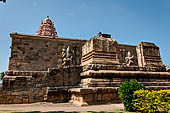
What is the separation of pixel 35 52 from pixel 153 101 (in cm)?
1452

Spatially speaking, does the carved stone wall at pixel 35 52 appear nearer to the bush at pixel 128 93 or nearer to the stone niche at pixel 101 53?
the stone niche at pixel 101 53

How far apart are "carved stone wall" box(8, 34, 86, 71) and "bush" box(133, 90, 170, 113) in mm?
13412

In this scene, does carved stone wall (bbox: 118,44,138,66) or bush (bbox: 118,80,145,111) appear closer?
bush (bbox: 118,80,145,111)

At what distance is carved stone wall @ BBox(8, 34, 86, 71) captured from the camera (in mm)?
15031

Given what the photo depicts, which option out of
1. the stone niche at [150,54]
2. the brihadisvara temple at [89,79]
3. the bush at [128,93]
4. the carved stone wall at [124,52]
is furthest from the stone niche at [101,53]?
the carved stone wall at [124,52]

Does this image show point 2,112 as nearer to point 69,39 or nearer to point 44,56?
point 44,56

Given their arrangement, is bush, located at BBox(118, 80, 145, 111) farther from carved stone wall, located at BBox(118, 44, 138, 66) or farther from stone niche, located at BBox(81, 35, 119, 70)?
carved stone wall, located at BBox(118, 44, 138, 66)

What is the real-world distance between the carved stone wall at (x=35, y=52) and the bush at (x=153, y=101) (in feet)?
44.0

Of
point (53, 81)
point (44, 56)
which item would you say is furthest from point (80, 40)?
point (53, 81)

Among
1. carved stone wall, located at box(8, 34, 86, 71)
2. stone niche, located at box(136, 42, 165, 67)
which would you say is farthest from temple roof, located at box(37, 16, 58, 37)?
stone niche, located at box(136, 42, 165, 67)

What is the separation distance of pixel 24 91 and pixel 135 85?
4.85 meters

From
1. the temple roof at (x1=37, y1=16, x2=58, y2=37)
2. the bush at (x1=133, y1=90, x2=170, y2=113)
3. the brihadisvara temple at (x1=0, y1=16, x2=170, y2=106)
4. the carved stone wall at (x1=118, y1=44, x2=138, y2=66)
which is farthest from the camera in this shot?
the temple roof at (x1=37, y1=16, x2=58, y2=37)

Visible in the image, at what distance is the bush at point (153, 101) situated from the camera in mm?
3631

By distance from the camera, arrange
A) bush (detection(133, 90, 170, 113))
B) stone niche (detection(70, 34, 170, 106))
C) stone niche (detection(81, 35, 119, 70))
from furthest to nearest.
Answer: stone niche (detection(81, 35, 119, 70)), stone niche (detection(70, 34, 170, 106)), bush (detection(133, 90, 170, 113))
